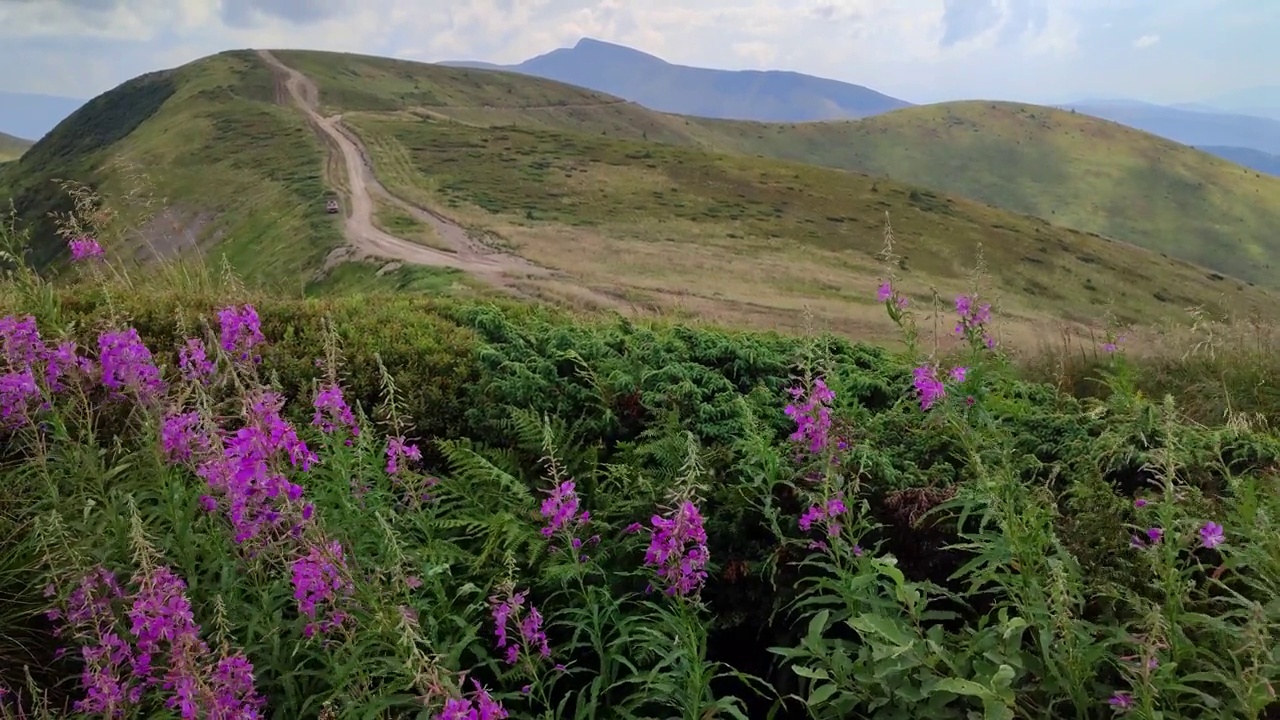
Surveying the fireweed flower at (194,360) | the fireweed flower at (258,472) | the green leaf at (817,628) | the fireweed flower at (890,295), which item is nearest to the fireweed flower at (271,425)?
the fireweed flower at (258,472)

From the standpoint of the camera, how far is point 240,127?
73125 mm

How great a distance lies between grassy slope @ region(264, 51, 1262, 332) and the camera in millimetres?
36125

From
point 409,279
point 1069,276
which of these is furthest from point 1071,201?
point 409,279

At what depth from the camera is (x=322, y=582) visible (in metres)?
2.63

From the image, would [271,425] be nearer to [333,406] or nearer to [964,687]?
[333,406]

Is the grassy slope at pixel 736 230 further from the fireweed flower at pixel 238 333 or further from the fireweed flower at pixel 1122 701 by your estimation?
the fireweed flower at pixel 1122 701

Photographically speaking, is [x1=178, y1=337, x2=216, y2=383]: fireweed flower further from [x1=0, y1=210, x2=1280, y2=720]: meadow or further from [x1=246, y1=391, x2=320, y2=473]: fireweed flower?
[x1=246, y1=391, x2=320, y2=473]: fireweed flower

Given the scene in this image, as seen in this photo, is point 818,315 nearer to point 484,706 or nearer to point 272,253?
point 484,706

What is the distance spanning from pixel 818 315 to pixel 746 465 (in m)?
24.5

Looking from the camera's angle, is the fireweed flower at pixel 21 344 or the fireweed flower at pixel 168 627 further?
the fireweed flower at pixel 21 344

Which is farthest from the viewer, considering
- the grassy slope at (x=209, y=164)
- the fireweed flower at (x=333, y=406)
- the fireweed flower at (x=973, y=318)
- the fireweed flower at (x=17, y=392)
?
the grassy slope at (x=209, y=164)

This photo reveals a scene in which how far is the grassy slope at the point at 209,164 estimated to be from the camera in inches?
1623

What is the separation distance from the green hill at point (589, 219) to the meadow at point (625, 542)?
5.17 m

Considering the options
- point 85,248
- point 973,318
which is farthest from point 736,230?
point 973,318
